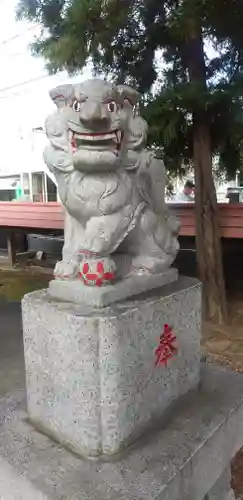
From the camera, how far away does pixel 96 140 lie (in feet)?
4.37

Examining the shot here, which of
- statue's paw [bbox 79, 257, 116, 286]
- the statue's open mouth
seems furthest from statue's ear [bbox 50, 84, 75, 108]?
statue's paw [bbox 79, 257, 116, 286]

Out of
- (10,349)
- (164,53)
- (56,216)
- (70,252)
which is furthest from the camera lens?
(56,216)

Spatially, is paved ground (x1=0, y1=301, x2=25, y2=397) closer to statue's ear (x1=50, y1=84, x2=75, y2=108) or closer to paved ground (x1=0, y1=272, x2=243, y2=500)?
paved ground (x1=0, y1=272, x2=243, y2=500)

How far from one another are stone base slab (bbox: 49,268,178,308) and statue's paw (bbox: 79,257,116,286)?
2 cm

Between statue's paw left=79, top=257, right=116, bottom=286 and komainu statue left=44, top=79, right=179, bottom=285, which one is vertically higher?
komainu statue left=44, top=79, right=179, bottom=285

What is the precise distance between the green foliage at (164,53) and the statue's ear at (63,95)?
5.34 ft

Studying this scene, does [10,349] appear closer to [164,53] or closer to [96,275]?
[96,275]

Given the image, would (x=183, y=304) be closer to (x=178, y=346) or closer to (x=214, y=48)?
(x=178, y=346)

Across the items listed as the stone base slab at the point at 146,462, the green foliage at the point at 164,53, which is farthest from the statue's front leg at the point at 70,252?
the green foliage at the point at 164,53

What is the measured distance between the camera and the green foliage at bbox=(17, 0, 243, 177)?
2.81 meters

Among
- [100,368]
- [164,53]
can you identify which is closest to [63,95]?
[100,368]

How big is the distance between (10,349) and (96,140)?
6.61 ft

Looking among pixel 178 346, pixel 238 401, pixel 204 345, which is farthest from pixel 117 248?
pixel 204 345

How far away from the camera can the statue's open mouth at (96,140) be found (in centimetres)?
133
